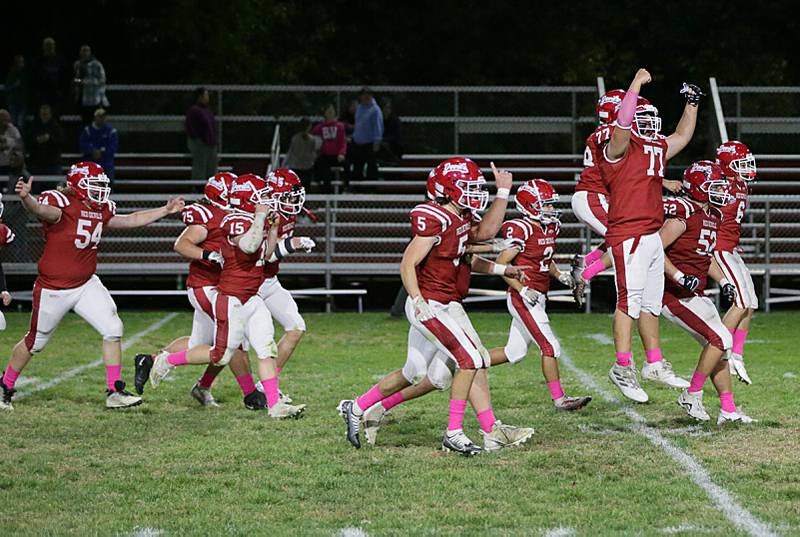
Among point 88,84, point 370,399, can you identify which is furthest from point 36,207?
point 88,84

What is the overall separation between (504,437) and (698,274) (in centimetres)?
203

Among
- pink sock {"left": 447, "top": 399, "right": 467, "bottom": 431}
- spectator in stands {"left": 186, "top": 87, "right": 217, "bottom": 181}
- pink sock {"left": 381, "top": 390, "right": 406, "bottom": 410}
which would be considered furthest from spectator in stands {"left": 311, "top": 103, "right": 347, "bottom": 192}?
pink sock {"left": 447, "top": 399, "right": 467, "bottom": 431}

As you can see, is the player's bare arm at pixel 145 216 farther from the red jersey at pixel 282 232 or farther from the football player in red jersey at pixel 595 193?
the football player in red jersey at pixel 595 193

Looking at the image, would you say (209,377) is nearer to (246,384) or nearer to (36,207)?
(246,384)

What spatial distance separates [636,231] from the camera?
338 inches

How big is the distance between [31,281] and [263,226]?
11.7 metres

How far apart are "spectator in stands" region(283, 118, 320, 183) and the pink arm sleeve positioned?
36.0 feet

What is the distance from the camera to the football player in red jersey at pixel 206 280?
9172 millimetres

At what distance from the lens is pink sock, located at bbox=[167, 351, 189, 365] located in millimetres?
9164

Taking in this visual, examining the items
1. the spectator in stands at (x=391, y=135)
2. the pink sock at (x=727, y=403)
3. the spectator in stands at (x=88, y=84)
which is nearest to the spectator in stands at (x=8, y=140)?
the spectator in stands at (x=88, y=84)

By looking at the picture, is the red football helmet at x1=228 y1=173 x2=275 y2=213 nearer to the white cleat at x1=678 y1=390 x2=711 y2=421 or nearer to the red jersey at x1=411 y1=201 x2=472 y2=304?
the red jersey at x1=411 y1=201 x2=472 y2=304

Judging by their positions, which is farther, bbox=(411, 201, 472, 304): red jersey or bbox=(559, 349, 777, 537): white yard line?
bbox=(411, 201, 472, 304): red jersey

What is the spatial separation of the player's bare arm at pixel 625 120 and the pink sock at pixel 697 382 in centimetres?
142

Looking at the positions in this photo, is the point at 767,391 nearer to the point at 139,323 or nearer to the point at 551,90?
the point at 139,323
